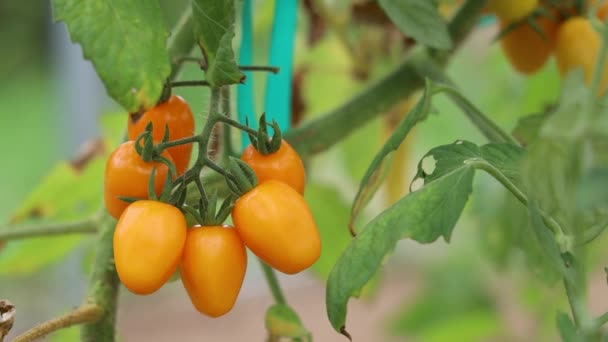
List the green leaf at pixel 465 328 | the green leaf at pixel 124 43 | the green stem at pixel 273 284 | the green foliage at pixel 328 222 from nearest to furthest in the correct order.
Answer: the green leaf at pixel 124 43 → the green stem at pixel 273 284 → the green foliage at pixel 328 222 → the green leaf at pixel 465 328

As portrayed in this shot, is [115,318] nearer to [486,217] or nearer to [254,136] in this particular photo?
[254,136]

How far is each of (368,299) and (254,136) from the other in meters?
0.58

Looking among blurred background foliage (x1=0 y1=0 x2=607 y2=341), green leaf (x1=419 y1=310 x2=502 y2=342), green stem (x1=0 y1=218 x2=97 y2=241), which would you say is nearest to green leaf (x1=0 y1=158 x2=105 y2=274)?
blurred background foliage (x1=0 y1=0 x2=607 y2=341)

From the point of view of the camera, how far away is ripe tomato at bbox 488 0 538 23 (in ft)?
2.31

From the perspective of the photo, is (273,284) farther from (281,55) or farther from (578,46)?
(578,46)

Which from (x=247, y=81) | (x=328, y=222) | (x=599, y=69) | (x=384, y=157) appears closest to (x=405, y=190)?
(x=328, y=222)

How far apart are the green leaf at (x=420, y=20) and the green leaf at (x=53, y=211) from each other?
0.52 meters

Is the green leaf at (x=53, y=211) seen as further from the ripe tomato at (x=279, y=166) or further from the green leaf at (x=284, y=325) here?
the ripe tomato at (x=279, y=166)

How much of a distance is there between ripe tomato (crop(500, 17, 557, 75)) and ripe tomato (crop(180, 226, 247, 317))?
0.37 metres

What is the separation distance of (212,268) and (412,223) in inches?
4.4

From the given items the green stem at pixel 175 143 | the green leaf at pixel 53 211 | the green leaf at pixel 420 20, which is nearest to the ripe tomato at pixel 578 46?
the green leaf at pixel 420 20

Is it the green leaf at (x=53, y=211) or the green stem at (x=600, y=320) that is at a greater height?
the green stem at (x=600, y=320)

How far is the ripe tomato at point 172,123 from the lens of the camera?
553 millimetres

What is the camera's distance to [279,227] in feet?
1.61
